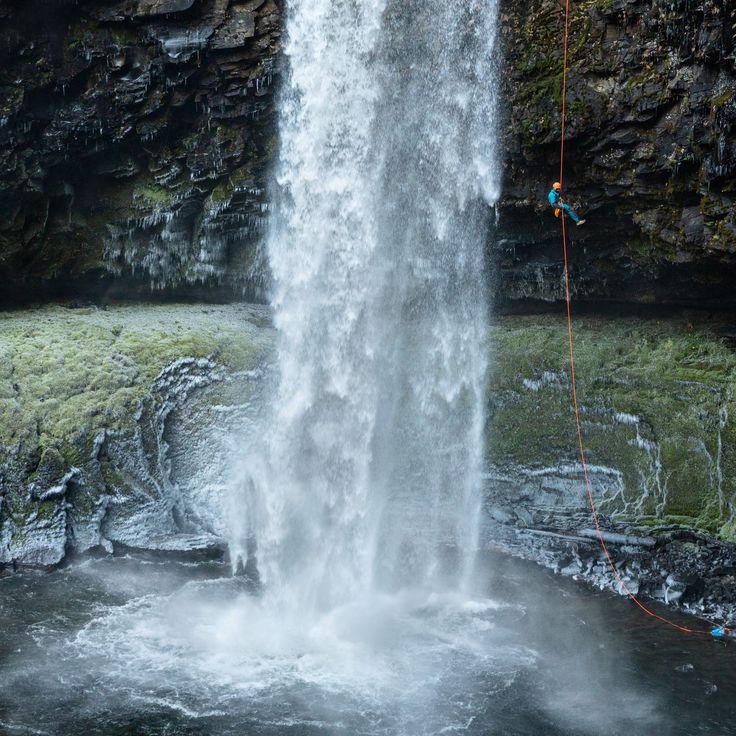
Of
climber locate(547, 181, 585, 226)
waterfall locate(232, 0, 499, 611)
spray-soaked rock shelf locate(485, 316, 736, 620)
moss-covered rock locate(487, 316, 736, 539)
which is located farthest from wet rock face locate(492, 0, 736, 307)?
spray-soaked rock shelf locate(485, 316, 736, 620)

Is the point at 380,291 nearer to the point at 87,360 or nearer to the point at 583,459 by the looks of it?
the point at 583,459

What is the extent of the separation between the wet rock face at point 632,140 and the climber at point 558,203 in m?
0.42

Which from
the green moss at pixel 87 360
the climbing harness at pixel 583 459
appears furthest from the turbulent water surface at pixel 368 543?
the green moss at pixel 87 360

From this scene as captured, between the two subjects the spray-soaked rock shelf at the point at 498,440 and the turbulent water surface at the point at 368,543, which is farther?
the spray-soaked rock shelf at the point at 498,440

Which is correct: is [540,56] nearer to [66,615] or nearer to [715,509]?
[715,509]

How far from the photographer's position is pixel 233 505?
18078 millimetres

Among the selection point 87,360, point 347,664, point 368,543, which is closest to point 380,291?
point 368,543

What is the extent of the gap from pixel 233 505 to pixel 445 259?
769 cm

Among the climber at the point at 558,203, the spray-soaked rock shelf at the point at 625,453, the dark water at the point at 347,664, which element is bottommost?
the dark water at the point at 347,664

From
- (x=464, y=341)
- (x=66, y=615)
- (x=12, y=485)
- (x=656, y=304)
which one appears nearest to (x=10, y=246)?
(x=12, y=485)

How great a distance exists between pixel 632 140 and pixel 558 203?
187 centimetres

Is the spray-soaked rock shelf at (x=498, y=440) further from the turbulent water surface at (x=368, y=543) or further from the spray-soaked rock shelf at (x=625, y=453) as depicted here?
the turbulent water surface at (x=368, y=543)

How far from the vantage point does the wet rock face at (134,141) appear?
59.0ft

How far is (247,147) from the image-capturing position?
63.6 ft
